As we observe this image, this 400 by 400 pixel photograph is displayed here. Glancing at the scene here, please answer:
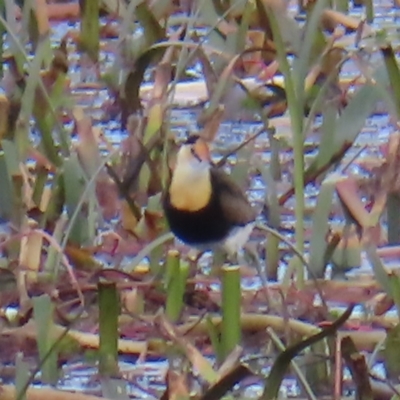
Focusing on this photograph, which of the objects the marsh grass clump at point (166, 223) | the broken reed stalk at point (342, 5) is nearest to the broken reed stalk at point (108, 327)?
the marsh grass clump at point (166, 223)

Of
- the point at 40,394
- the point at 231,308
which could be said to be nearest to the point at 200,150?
the point at 231,308

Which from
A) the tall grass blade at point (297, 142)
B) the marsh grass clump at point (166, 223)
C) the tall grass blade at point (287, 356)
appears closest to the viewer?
the tall grass blade at point (287, 356)

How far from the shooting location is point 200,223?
1903 millimetres

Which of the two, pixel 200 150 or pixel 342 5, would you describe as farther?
pixel 342 5

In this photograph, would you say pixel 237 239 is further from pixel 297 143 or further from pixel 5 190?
pixel 5 190

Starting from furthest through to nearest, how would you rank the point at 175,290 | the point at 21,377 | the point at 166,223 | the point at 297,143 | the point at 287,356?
the point at 166,223
the point at 297,143
the point at 175,290
the point at 21,377
the point at 287,356

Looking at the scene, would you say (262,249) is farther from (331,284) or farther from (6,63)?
(6,63)

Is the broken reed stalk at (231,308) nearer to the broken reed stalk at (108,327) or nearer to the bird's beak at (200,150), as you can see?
the broken reed stalk at (108,327)

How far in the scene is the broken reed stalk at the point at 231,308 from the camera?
1.50 metres

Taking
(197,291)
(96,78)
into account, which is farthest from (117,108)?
(197,291)

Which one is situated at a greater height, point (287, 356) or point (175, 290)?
point (287, 356)

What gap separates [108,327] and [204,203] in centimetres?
53

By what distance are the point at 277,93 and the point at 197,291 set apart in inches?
25.6

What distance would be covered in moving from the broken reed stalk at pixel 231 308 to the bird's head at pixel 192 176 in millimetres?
395
